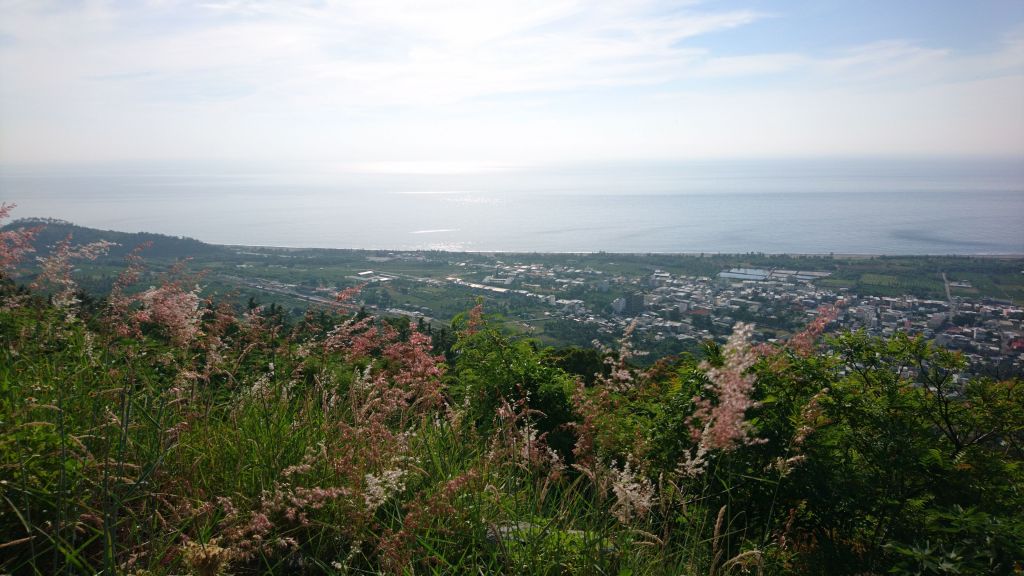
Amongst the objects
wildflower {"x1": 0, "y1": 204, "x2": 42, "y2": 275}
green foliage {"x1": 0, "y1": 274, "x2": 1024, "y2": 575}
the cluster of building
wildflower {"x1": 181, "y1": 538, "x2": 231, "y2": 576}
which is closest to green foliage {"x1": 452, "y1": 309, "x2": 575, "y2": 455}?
green foliage {"x1": 0, "y1": 274, "x2": 1024, "y2": 575}

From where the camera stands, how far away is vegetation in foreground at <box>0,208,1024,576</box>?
6.07 feet

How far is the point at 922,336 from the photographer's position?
131 inches

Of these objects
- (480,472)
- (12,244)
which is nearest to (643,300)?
(480,472)

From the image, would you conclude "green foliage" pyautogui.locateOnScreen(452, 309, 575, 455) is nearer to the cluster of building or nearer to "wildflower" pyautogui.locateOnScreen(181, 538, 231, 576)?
the cluster of building

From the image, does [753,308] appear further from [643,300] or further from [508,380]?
[508,380]

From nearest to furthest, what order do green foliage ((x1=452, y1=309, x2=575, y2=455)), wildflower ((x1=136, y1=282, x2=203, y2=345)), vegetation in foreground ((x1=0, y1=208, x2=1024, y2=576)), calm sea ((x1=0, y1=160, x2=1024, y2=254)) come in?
1. vegetation in foreground ((x1=0, y1=208, x2=1024, y2=576))
2. wildflower ((x1=136, y1=282, x2=203, y2=345))
3. green foliage ((x1=452, y1=309, x2=575, y2=455))
4. calm sea ((x1=0, y1=160, x2=1024, y2=254))

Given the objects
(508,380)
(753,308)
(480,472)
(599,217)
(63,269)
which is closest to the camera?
(480,472)

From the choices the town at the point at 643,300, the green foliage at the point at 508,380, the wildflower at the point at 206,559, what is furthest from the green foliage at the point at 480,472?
the town at the point at 643,300

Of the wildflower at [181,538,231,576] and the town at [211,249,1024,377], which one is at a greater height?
the wildflower at [181,538,231,576]

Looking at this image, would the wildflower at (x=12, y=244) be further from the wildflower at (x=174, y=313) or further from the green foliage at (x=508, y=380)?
the green foliage at (x=508, y=380)

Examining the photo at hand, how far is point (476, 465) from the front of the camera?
2715 millimetres

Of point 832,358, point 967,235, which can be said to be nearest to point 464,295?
point 832,358

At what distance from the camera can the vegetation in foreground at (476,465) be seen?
6.07 ft

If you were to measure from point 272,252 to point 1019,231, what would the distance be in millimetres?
50716
